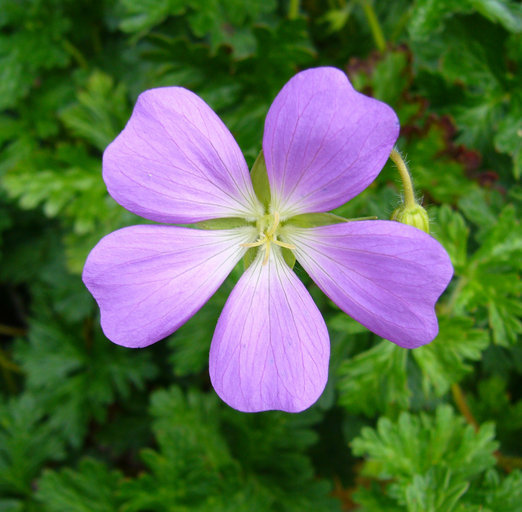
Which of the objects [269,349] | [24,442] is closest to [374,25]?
[269,349]

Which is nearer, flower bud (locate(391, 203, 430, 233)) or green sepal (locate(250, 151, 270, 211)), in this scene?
flower bud (locate(391, 203, 430, 233))

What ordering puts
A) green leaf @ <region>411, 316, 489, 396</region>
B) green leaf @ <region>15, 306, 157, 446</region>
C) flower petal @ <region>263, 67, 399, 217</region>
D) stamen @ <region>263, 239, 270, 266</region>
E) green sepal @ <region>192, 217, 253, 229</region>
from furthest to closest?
green leaf @ <region>15, 306, 157, 446</region> → green leaf @ <region>411, 316, 489, 396</region> → green sepal @ <region>192, 217, 253, 229</region> → stamen @ <region>263, 239, 270, 266</region> → flower petal @ <region>263, 67, 399, 217</region>

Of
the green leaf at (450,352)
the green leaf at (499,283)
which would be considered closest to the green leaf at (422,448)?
the green leaf at (450,352)

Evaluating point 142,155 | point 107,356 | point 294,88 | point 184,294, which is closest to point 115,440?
point 107,356

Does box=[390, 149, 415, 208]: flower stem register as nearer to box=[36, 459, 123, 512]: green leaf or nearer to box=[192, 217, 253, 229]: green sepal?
box=[192, 217, 253, 229]: green sepal

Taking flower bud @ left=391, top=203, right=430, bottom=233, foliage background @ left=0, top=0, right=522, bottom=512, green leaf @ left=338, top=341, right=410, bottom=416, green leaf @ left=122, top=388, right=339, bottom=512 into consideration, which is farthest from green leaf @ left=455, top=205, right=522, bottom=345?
green leaf @ left=122, top=388, right=339, bottom=512

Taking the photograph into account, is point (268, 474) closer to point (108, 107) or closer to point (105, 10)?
point (108, 107)

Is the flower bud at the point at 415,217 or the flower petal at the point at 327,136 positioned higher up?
the flower petal at the point at 327,136

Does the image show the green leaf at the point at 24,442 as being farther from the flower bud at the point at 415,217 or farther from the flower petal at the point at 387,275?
the flower bud at the point at 415,217
